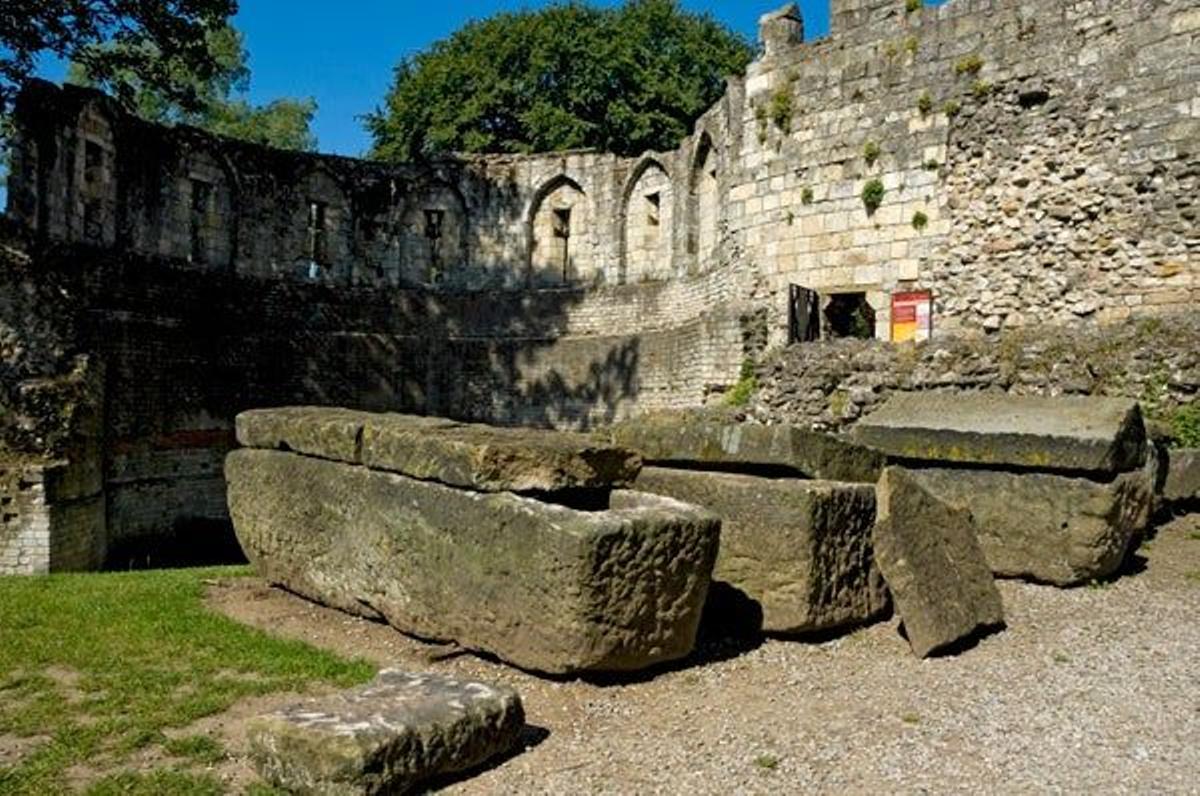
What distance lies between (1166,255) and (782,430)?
797cm

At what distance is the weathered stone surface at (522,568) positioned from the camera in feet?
16.6

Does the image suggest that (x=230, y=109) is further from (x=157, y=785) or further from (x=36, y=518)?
(x=157, y=785)

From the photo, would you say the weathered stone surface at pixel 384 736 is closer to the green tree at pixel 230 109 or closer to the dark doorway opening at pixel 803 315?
the dark doorway opening at pixel 803 315

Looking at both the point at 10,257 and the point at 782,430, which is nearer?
the point at 782,430

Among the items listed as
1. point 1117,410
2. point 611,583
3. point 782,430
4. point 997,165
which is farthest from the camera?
point 997,165

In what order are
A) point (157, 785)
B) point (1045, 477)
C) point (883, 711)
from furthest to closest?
point (1045, 477) → point (883, 711) → point (157, 785)

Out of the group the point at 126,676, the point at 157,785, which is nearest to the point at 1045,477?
the point at 157,785

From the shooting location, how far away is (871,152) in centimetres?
1473

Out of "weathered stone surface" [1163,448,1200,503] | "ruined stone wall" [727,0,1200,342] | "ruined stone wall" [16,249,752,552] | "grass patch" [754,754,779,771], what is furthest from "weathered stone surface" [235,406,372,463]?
"ruined stone wall" [16,249,752,552]

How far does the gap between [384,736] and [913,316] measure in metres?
11.9

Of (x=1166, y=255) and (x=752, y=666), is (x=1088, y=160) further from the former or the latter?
(x=752, y=666)

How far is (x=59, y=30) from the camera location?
19.0 m

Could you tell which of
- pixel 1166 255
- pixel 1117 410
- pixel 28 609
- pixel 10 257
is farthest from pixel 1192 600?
pixel 10 257

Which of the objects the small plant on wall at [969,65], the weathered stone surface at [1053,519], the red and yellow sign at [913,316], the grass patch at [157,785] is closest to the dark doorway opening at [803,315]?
the red and yellow sign at [913,316]
